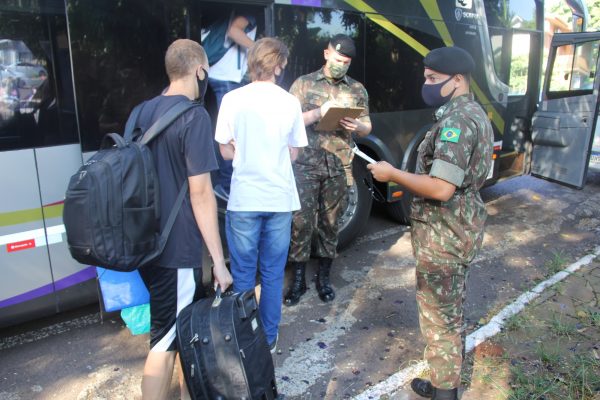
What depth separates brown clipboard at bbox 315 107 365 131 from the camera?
10.4 feet

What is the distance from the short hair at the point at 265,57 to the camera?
2510 mm

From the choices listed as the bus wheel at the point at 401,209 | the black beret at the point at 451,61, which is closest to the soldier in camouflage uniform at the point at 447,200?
the black beret at the point at 451,61

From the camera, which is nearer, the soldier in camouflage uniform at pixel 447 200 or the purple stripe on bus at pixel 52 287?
the soldier in camouflage uniform at pixel 447 200

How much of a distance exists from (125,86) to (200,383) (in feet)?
6.70

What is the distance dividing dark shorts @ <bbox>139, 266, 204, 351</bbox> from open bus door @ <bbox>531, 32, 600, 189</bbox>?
5.49 meters

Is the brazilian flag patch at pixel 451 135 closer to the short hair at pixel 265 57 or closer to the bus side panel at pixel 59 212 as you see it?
the short hair at pixel 265 57

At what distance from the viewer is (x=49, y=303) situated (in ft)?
10.1

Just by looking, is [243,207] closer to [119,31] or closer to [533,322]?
[119,31]

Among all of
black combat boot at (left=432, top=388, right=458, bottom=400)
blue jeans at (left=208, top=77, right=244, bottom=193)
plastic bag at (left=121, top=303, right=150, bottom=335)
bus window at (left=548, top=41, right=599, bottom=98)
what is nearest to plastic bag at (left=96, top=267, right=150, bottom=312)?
plastic bag at (left=121, top=303, right=150, bottom=335)

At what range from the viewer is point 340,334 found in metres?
3.41

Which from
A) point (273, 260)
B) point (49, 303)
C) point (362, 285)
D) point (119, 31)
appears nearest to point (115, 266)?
point (273, 260)

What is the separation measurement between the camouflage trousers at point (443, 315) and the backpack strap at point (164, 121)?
1.33 m

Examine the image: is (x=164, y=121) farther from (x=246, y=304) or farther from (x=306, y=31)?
(x=306, y=31)

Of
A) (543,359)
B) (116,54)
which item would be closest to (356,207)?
(543,359)
